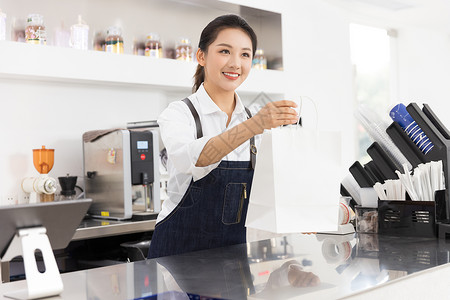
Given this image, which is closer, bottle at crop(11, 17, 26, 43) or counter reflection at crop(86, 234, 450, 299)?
counter reflection at crop(86, 234, 450, 299)

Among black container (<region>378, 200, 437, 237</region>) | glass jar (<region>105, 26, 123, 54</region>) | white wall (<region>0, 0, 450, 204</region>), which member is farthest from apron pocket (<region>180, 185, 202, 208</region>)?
glass jar (<region>105, 26, 123, 54</region>)

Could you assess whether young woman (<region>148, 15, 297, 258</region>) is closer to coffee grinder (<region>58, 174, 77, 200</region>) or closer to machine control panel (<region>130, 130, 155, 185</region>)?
machine control panel (<region>130, 130, 155, 185</region>)

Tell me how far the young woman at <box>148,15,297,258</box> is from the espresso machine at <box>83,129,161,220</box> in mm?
1264

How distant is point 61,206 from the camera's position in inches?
43.4

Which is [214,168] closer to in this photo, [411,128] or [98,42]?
[411,128]

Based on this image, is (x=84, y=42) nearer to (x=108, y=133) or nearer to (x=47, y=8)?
(x=47, y=8)

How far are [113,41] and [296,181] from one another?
2.40m

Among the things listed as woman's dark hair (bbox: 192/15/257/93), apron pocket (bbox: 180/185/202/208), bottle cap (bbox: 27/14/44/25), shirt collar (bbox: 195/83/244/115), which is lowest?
apron pocket (bbox: 180/185/202/208)

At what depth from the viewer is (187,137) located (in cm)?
167

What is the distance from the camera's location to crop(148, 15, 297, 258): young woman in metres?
1.80

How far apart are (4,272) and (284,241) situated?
4.91ft

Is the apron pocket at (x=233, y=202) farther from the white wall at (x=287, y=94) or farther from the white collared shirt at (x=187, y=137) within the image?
the white wall at (x=287, y=94)

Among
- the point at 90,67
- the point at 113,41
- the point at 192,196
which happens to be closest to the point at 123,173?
the point at 90,67

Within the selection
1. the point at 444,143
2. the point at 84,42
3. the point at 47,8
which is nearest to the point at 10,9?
the point at 47,8
